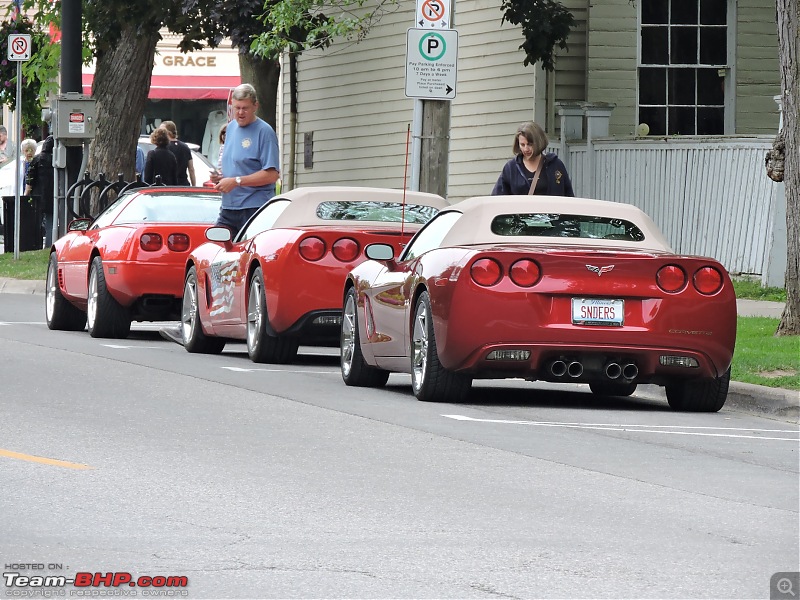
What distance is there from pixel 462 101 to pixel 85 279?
952 cm

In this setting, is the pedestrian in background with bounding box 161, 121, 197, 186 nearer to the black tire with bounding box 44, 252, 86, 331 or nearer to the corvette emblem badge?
the black tire with bounding box 44, 252, 86, 331

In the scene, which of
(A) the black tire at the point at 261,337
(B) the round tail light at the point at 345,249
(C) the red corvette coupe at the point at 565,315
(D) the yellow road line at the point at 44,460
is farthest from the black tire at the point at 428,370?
(D) the yellow road line at the point at 44,460

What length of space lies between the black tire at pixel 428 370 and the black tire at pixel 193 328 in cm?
396

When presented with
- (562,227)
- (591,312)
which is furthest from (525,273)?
(562,227)

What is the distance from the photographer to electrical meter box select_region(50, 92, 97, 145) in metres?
Result: 25.8

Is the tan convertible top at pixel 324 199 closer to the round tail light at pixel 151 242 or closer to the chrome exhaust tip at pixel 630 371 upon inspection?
the round tail light at pixel 151 242

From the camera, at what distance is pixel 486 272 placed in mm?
11008

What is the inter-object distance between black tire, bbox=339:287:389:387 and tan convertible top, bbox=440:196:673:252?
1197 millimetres

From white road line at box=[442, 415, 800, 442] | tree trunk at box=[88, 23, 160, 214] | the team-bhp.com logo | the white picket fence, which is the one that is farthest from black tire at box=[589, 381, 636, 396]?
tree trunk at box=[88, 23, 160, 214]

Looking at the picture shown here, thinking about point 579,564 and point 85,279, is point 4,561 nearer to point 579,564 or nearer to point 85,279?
point 579,564

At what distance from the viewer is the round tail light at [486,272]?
10992mm

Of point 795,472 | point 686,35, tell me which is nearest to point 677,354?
point 795,472

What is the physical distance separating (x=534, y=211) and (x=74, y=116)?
49.3 feet

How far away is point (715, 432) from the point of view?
34.6 ft
